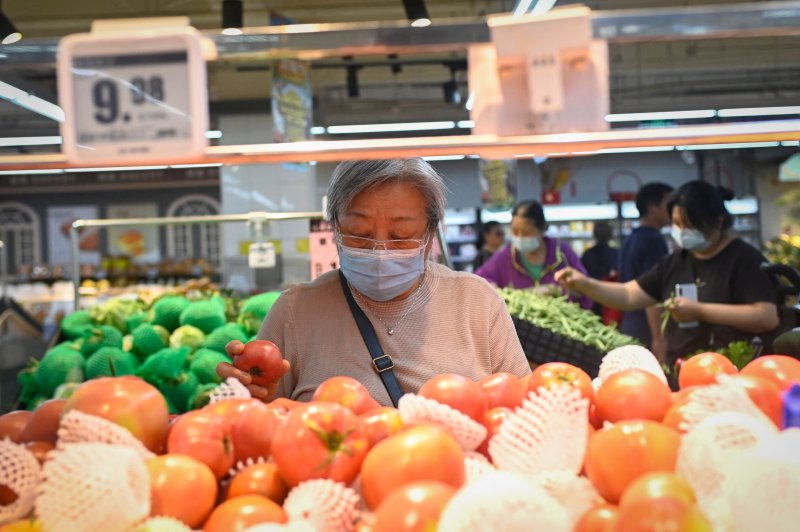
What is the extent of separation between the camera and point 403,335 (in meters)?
2.11

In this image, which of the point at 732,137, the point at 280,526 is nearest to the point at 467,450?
the point at 280,526

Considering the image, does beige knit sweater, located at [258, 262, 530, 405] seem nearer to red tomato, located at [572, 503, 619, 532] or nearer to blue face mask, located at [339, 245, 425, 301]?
blue face mask, located at [339, 245, 425, 301]

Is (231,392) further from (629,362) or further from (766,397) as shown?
(766,397)

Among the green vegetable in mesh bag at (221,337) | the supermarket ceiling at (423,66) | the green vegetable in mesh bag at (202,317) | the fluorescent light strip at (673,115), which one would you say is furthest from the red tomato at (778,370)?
the fluorescent light strip at (673,115)

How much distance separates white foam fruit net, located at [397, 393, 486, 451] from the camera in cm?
116

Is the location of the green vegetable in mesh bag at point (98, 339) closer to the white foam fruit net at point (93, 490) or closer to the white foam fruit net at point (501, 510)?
the white foam fruit net at point (93, 490)

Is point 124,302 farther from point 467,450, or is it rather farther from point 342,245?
point 467,450

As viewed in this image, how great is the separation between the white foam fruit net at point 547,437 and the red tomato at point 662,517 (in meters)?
0.23


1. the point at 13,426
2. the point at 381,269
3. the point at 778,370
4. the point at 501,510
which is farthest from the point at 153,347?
the point at 501,510

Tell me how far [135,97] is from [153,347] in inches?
125

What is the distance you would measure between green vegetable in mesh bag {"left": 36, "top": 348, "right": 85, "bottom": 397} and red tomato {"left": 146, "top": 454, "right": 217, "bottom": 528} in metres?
2.97

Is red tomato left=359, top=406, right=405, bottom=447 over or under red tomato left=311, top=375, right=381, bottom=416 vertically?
under

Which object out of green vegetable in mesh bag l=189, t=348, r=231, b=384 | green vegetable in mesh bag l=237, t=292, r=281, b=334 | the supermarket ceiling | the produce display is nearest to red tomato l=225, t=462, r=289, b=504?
the produce display

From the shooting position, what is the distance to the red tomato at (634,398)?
122 centimetres
